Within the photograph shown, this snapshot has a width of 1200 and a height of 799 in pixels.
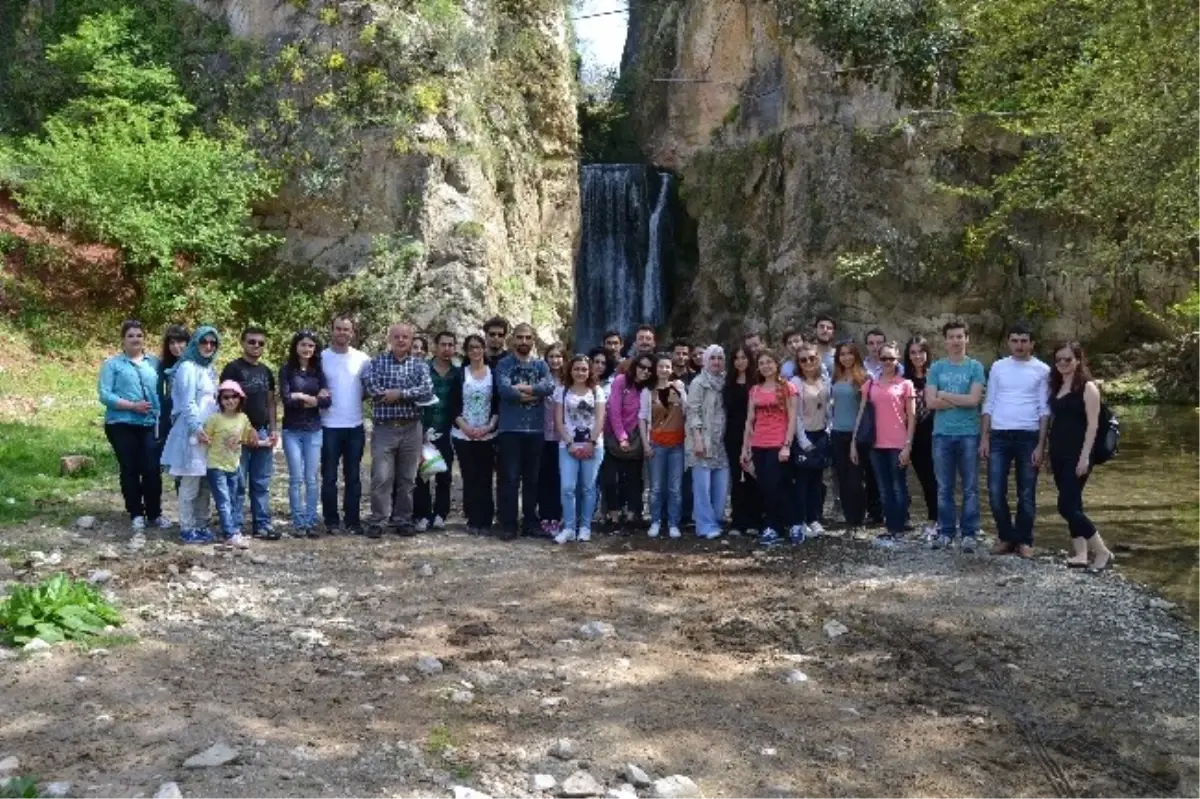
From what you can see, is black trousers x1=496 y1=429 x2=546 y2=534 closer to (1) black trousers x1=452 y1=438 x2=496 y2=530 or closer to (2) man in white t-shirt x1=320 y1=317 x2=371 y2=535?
(1) black trousers x1=452 y1=438 x2=496 y2=530

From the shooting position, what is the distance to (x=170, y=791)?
4039 millimetres

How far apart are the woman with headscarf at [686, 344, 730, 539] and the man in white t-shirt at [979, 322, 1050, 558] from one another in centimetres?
231

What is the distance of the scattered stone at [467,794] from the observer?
168 inches

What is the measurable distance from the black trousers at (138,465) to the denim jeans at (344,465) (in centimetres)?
143

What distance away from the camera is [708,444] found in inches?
381

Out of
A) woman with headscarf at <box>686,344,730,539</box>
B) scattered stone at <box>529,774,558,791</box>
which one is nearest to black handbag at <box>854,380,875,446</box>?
woman with headscarf at <box>686,344,730,539</box>

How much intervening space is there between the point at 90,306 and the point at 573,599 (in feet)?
50.4

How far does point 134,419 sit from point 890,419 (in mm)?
6635

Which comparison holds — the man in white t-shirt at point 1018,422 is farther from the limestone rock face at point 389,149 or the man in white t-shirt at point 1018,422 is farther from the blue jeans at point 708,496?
the limestone rock face at point 389,149

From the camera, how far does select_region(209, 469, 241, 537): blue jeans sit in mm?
8594

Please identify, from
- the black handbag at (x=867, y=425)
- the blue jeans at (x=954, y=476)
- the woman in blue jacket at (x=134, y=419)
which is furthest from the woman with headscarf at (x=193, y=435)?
the blue jeans at (x=954, y=476)

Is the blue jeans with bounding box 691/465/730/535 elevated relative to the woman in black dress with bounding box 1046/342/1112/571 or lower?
lower

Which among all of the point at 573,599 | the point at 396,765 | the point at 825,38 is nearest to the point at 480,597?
the point at 573,599

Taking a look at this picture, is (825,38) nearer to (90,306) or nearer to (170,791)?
(90,306)
